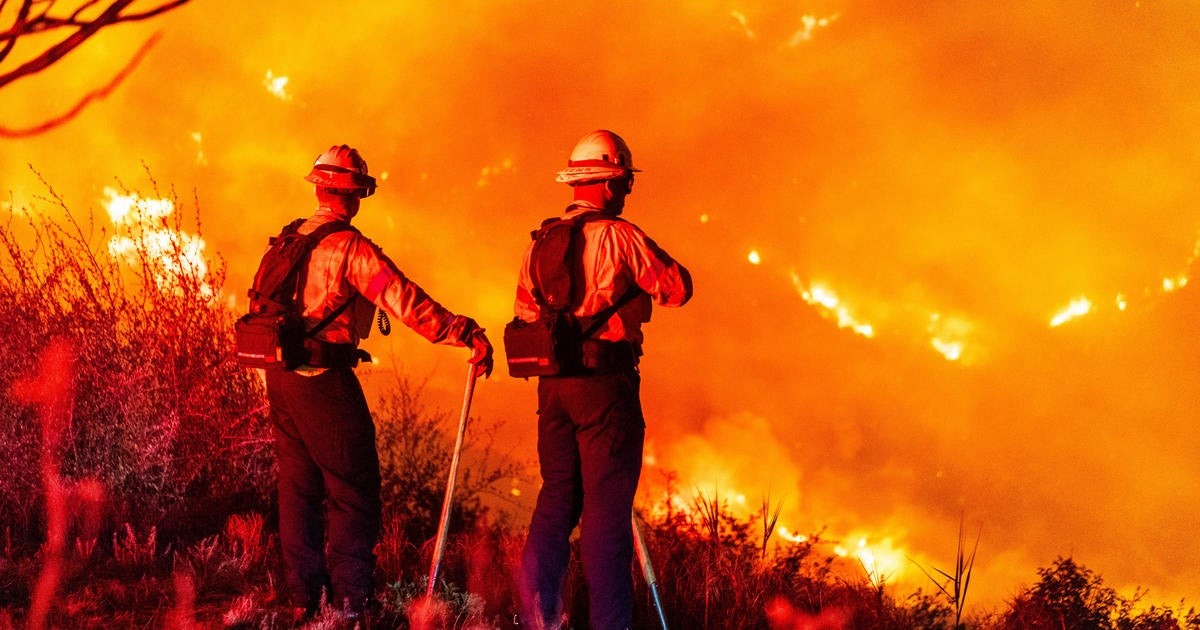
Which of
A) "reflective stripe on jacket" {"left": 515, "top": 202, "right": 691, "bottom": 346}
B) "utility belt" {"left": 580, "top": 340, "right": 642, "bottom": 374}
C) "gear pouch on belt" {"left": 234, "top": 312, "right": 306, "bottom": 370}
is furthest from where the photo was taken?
"gear pouch on belt" {"left": 234, "top": 312, "right": 306, "bottom": 370}

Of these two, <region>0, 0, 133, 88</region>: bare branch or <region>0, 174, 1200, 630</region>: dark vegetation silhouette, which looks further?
<region>0, 174, 1200, 630</region>: dark vegetation silhouette

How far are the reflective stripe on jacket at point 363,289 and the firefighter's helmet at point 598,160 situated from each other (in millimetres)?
838

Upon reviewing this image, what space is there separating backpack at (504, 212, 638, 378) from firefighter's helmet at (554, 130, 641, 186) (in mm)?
172

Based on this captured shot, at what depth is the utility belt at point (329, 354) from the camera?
568 cm

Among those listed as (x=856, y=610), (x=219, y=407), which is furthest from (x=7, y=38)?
(x=219, y=407)

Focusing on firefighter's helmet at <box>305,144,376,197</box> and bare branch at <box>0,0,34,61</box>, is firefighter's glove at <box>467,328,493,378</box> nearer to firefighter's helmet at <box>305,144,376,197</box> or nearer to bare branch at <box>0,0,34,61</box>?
firefighter's helmet at <box>305,144,376,197</box>

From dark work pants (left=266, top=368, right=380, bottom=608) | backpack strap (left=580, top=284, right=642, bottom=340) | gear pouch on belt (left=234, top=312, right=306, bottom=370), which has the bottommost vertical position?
dark work pants (left=266, top=368, right=380, bottom=608)

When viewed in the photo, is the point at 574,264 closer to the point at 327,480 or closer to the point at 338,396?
the point at 338,396

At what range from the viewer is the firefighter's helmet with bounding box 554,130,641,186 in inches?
215

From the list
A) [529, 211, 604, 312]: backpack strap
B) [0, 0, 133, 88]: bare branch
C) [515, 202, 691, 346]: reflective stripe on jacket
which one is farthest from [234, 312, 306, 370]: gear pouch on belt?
[0, 0, 133, 88]: bare branch

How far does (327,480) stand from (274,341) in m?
0.76

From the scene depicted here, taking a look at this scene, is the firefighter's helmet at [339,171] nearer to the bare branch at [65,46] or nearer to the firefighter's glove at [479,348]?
the firefighter's glove at [479,348]

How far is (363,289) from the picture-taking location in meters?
5.64

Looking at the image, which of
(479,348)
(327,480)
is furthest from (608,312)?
(327,480)
